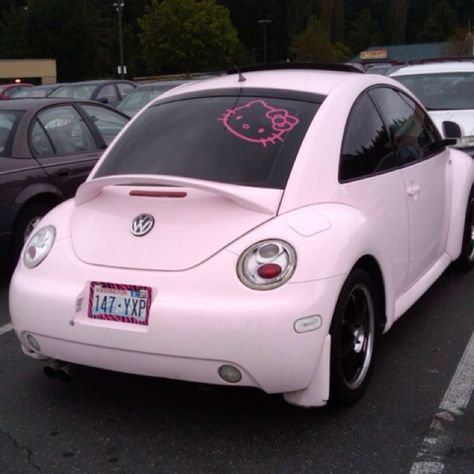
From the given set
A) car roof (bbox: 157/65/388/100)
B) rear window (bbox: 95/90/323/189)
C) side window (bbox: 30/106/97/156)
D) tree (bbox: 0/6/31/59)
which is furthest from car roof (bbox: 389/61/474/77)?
tree (bbox: 0/6/31/59)

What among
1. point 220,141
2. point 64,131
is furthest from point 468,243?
point 64,131

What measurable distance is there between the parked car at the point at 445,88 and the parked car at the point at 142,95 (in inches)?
235

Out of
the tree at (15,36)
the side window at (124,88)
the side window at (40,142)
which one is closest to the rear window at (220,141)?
the side window at (40,142)

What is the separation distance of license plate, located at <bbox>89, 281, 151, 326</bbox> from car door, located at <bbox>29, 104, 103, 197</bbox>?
316 centimetres

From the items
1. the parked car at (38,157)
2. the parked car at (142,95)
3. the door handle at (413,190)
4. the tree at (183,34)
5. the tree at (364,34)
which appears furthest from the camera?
the tree at (364,34)

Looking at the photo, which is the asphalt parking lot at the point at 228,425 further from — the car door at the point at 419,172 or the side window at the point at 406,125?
the side window at the point at 406,125

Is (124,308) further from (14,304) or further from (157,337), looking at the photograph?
(14,304)

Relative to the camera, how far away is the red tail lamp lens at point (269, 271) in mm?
3066

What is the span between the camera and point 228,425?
3.41 m

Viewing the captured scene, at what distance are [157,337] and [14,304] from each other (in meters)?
0.82

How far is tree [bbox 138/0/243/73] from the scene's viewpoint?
55438mm

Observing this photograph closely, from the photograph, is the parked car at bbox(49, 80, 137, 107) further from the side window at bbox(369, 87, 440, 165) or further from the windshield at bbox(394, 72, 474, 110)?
the side window at bbox(369, 87, 440, 165)

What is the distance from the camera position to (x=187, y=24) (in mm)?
55094

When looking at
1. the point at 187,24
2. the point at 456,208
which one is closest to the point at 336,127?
the point at 456,208
